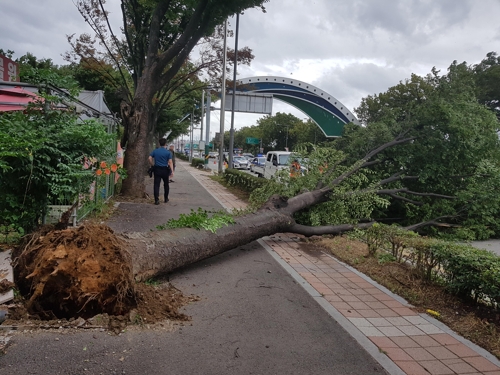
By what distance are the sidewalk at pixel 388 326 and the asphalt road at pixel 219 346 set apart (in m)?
0.19

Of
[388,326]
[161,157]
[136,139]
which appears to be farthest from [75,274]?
[136,139]

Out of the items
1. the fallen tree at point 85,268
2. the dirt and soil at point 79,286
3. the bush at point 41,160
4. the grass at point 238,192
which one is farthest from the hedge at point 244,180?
the dirt and soil at point 79,286

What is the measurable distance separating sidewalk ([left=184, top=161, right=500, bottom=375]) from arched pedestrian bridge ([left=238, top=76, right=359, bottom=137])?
31859 mm

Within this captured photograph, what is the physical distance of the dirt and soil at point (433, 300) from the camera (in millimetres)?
4141

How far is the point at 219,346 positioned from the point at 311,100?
35825 millimetres

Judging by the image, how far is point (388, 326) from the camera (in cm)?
431

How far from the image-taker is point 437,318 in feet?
15.0

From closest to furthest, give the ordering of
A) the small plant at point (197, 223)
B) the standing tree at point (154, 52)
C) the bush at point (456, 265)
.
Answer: the bush at point (456, 265) < the small plant at point (197, 223) < the standing tree at point (154, 52)

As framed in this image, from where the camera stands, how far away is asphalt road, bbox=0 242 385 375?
3.18 metres

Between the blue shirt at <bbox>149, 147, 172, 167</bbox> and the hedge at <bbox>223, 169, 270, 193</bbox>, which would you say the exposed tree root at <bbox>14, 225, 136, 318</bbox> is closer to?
the blue shirt at <bbox>149, 147, 172, 167</bbox>

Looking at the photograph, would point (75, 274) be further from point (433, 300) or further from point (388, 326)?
point (433, 300)

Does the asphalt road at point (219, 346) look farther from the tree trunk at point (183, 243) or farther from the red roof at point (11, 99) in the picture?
the red roof at point (11, 99)

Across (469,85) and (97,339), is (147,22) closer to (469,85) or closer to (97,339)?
(469,85)

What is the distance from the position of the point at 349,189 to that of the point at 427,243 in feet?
11.9
